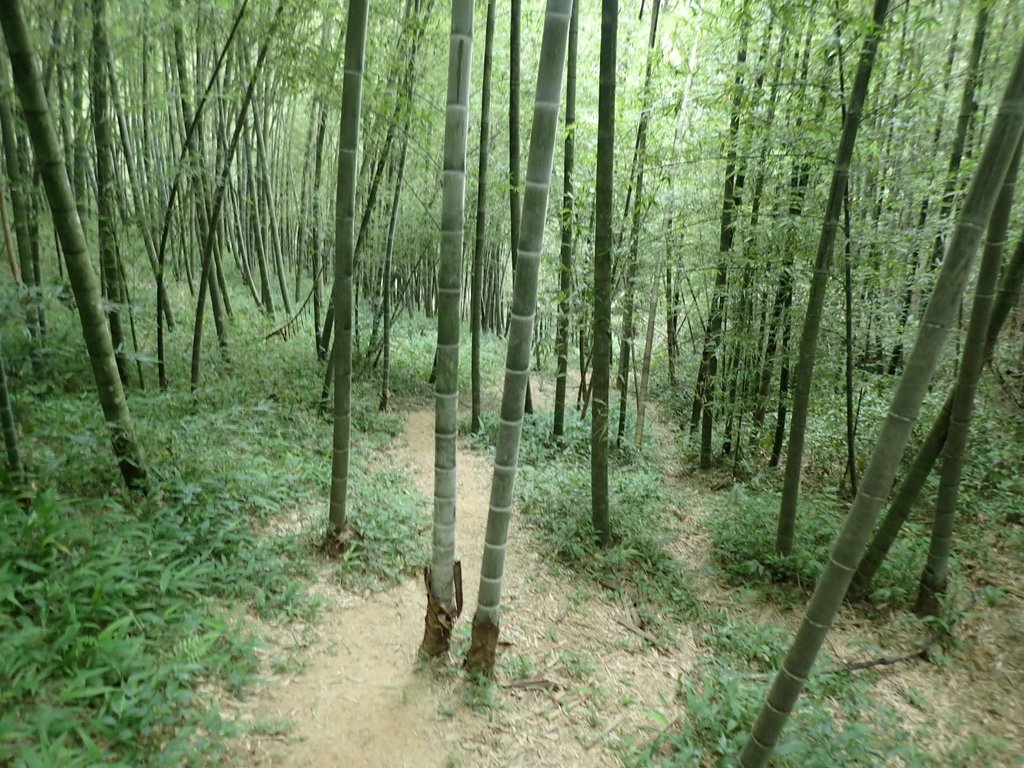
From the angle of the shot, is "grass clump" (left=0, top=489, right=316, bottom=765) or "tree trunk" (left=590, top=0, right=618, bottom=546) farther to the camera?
"tree trunk" (left=590, top=0, right=618, bottom=546)

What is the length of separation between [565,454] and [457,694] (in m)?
3.66

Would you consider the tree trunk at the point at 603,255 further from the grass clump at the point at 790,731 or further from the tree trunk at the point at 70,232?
the tree trunk at the point at 70,232

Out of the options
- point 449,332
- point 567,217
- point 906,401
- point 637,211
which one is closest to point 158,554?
point 449,332

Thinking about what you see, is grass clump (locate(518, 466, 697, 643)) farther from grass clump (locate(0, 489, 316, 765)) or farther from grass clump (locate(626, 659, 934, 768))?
grass clump (locate(0, 489, 316, 765))

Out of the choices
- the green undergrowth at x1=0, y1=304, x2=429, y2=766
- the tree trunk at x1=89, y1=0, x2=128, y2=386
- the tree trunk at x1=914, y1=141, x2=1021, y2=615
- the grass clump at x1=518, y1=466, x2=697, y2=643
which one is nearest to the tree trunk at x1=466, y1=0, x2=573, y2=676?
the green undergrowth at x1=0, y1=304, x2=429, y2=766

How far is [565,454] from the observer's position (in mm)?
6051

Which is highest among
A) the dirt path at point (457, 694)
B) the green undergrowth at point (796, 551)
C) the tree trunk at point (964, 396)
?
the tree trunk at point (964, 396)

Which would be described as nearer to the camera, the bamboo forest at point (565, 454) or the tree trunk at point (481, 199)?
the bamboo forest at point (565, 454)

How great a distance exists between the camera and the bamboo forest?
2.20m

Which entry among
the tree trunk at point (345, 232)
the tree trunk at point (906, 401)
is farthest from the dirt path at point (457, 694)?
the tree trunk at point (906, 401)

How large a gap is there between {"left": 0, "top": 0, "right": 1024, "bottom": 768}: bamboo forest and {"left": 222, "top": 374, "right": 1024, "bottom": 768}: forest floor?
2 cm

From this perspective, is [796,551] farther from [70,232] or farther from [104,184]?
[104,184]

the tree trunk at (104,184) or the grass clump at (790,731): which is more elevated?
the tree trunk at (104,184)

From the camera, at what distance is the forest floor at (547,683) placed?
231cm
